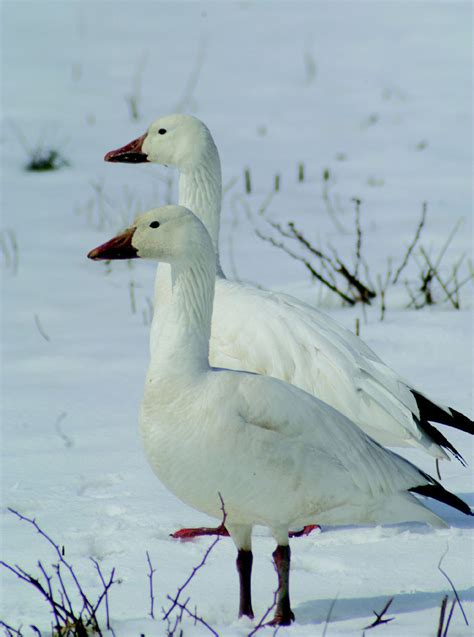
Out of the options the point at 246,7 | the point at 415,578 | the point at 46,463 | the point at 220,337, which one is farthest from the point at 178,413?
the point at 246,7

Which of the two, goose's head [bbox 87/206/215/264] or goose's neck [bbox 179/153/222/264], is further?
goose's neck [bbox 179/153/222/264]

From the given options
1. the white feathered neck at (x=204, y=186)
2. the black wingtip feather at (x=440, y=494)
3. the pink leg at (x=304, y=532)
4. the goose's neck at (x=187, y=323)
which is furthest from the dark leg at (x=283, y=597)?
the white feathered neck at (x=204, y=186)

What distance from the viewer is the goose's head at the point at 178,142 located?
5.43 m

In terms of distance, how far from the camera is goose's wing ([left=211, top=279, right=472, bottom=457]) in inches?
175

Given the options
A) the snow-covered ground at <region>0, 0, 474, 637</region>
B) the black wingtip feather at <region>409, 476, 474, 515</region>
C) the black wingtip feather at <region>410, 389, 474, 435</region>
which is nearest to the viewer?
the black wingtip feather at <region>409, 476, 474, 515</region>

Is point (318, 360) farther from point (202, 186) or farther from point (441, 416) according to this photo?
point (202, 186)

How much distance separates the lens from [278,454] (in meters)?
3.46

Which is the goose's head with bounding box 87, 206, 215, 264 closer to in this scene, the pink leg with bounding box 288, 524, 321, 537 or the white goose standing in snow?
the white goose standing in snow

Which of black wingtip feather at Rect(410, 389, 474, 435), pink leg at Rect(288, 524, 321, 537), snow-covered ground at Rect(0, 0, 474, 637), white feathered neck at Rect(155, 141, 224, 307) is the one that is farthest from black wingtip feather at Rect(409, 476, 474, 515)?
white feathered neck at Rect(155, 141, 224, 307)

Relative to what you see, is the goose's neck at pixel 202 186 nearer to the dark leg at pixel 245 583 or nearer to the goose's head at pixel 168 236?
the goose's head at pixel 168 236

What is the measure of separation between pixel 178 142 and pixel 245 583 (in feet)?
7.95

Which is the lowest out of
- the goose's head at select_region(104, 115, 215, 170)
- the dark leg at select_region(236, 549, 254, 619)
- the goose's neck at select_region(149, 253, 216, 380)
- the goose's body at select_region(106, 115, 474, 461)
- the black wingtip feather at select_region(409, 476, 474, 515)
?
the dark leg at select_region(236, 549, 254, 619)

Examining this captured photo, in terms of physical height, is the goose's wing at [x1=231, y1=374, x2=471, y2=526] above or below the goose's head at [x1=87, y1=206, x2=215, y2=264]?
below

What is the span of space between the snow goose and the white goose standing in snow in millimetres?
621
